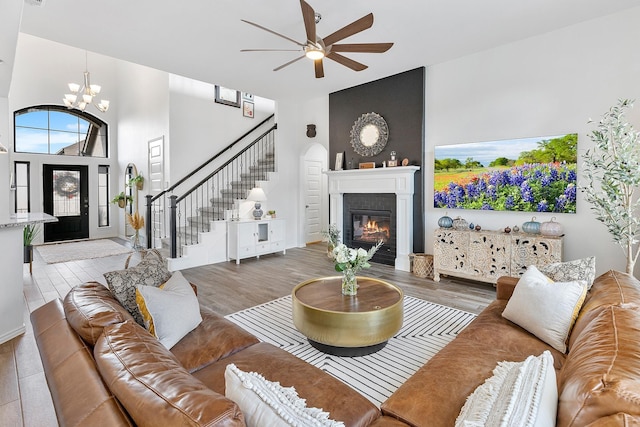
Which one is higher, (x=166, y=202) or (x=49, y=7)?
(x=49, y=7)

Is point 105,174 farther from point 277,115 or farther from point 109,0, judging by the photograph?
point 109,0

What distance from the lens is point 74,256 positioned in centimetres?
686

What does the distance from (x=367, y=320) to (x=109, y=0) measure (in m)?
4.07

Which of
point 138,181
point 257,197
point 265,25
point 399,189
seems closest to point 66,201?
point 138,181

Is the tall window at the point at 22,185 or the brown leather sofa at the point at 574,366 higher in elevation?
the tall window at the point at 22,185

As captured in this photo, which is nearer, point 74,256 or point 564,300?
point 564,300

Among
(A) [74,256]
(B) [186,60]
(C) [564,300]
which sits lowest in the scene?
(A) [74,256]

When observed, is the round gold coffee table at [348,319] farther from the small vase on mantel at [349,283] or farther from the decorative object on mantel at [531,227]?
the decorative object on mantel at [531,227]

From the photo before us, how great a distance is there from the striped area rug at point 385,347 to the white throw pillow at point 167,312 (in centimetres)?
108

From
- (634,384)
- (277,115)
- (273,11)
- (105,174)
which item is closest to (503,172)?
(273,11)

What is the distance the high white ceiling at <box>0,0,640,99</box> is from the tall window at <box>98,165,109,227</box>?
19.0ft

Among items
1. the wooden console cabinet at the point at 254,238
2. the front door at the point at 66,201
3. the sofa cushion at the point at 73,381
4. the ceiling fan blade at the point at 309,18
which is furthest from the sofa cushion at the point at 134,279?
the front door at the point at 66,201

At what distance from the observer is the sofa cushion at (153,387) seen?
852mm

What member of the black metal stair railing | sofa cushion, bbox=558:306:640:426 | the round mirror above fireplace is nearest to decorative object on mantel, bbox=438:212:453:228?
the round mirror above fireplace
